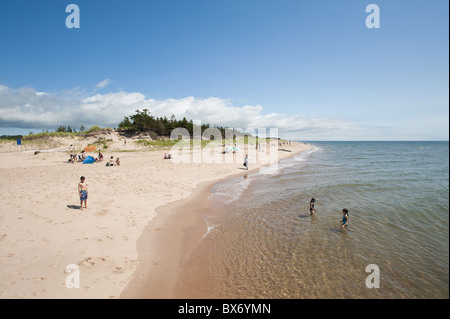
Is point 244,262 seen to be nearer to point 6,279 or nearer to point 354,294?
point 354,294

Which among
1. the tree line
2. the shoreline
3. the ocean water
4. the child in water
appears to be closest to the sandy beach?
the shoreline

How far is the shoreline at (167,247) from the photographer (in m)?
5.70

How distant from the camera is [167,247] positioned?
810cm

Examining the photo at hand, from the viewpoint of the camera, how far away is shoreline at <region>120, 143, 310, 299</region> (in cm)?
570

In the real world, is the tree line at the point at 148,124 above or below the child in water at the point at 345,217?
above

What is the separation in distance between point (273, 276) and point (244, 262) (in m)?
1.17
